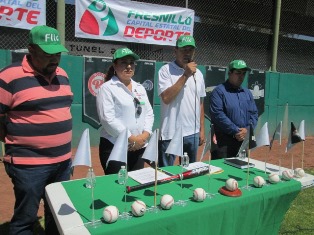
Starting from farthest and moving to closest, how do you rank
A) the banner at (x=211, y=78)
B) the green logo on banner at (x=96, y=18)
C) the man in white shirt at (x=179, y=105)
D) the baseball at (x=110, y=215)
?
the banner at (x=211, y=78) → the green logo on banner at (x=96, y=18) → the man in white shirt at (x=179, y=105) → the baseball at (x=110, y=215)

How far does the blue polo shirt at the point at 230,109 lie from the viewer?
3.29 meters

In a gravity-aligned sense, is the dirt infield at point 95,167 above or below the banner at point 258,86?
below

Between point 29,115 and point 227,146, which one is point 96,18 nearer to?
point 227,146

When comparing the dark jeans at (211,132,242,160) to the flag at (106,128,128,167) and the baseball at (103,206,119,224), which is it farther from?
the baseball at (103,206,119,224)

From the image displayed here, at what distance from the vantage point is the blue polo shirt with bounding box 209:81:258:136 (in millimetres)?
3288

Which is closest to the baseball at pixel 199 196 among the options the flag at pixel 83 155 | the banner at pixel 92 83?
the flag at pixel 83 155

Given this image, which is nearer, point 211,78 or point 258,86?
point 211,78

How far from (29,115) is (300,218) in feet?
9.97

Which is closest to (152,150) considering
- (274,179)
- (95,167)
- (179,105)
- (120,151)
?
(120,151)

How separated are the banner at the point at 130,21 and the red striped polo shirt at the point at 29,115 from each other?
13.8 ft

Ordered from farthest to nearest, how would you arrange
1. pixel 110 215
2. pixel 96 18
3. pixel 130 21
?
pixel 130 21 → pixel 96 18 → pixel 110 215

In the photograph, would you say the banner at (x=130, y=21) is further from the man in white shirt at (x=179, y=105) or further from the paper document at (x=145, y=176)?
the paper document at (x=145, y=176)

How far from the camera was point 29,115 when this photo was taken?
2111mm

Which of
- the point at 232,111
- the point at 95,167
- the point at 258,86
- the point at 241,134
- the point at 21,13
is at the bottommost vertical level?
the point at 95,167
